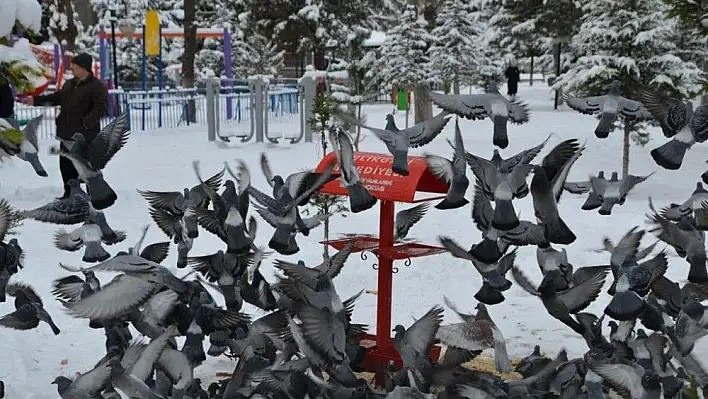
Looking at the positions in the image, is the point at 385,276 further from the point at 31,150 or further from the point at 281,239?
the point at 31,150

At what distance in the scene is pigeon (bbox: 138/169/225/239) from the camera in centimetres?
447

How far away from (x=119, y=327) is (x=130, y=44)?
31.2 m

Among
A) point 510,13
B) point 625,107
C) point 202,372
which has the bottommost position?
point 202,372

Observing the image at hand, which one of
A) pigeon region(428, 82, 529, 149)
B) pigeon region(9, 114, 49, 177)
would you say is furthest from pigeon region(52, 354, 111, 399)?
pigeon region(428, 82, 529, 149)

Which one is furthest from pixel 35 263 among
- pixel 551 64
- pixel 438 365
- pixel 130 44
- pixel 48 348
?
pixel 551 64

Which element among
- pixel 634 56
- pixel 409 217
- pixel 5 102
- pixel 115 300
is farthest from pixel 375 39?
pixel 115 300

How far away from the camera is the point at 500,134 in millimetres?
4086

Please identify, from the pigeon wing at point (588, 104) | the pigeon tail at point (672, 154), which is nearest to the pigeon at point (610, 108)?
the pigeon wing at point (588, 104)

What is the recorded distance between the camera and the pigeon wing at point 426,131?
438 centimetres

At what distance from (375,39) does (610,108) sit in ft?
111

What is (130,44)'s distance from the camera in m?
34.2

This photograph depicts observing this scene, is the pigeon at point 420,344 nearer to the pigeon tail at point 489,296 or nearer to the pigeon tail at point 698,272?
the pigeon tail at point 489,296

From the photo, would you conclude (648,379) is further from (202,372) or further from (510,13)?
(510,13)

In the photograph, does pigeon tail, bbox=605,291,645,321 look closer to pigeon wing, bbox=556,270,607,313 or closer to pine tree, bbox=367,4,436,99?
pigeon wing, bbox=556,270,607,313
